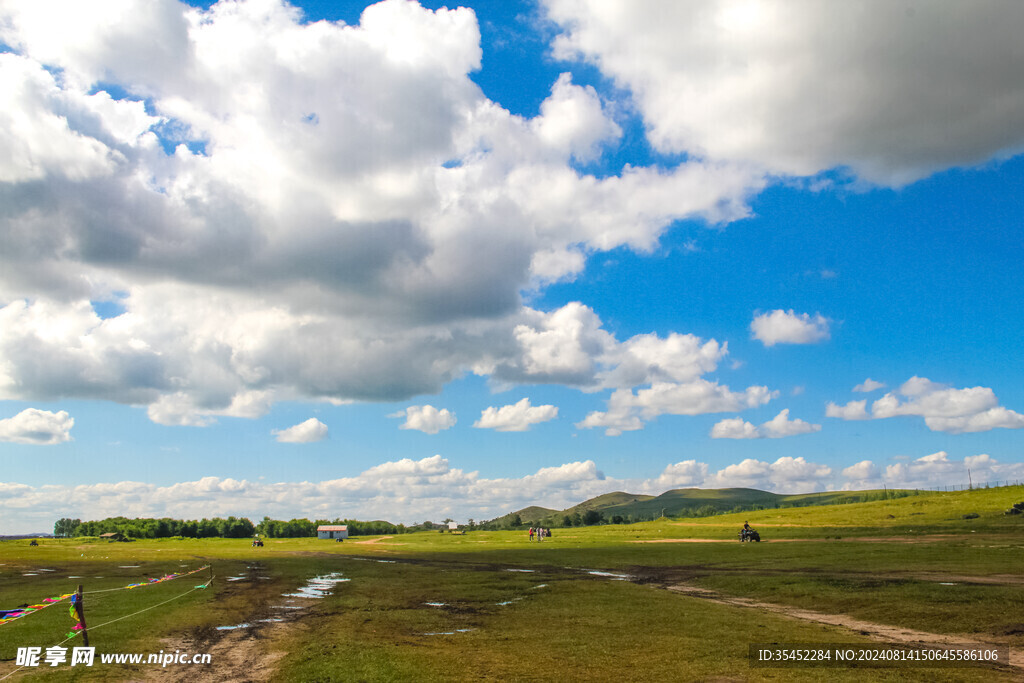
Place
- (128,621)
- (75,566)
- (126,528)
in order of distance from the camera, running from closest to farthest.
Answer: (128,621), (75,566), (126,528)

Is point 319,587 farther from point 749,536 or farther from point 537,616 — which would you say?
point 749,536

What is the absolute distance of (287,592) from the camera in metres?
33.4

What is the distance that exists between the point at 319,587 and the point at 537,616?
17170 millimetres

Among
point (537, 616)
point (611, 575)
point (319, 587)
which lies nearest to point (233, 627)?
point (537, 616)

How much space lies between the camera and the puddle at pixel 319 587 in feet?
106

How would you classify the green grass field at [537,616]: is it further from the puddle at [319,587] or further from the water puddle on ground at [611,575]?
the puddle at [319,587]

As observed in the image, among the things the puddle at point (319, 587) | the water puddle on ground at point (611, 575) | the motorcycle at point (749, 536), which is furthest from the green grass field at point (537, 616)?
the motorcycle at point (749, 536)

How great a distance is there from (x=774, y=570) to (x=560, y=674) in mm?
26824

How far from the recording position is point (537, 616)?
24422 mm

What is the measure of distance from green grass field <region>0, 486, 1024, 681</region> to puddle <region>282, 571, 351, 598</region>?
1.97 ft

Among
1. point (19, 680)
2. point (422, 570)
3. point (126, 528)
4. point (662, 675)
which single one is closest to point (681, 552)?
point (422, 570)

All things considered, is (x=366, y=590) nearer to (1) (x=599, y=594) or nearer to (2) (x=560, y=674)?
(1) (x=599, y=594)

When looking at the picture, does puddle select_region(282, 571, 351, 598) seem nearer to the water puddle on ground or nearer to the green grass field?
the green grass field

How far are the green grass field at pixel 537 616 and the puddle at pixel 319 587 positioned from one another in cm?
60
